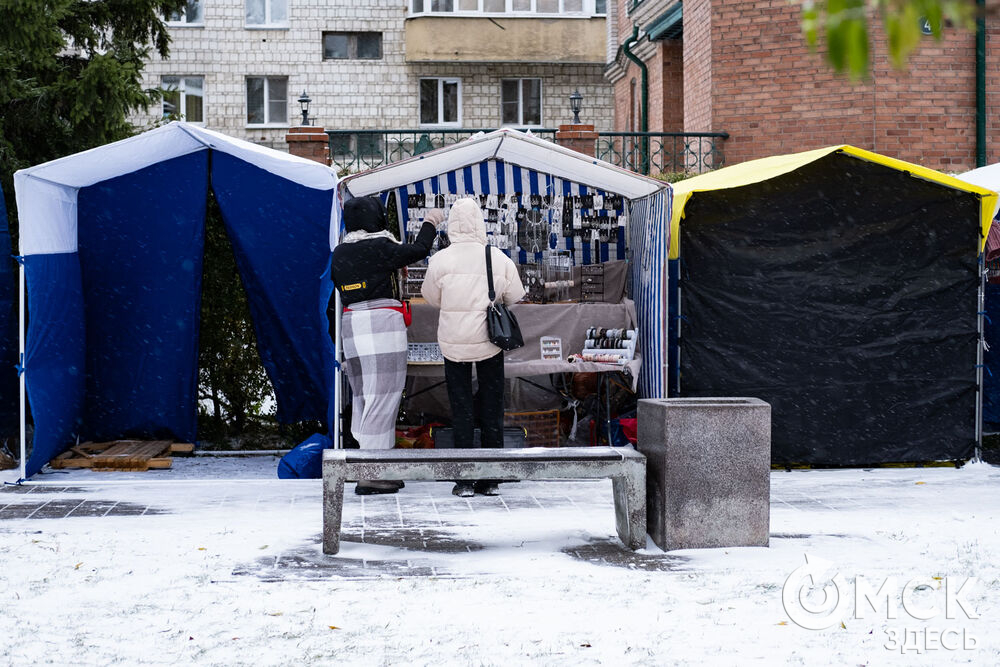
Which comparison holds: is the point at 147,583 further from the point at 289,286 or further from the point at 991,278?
the point at 991,278

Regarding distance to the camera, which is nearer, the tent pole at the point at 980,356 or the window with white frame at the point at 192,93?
the tent pole at the point at 980,356

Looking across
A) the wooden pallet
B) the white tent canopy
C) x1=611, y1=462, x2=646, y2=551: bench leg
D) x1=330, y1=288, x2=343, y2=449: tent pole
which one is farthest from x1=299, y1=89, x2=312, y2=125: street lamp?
x1=611, y1=462, x2=646, y2=551: bench leg

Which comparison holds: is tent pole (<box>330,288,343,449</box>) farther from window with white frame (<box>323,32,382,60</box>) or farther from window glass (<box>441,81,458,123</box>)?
window with white frame (<box>323,32,382,60</box>)

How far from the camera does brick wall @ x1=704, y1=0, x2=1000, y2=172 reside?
14922 mm

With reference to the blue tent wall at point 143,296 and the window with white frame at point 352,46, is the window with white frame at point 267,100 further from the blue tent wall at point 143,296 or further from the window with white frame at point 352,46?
the blue tent wall at point 143,296

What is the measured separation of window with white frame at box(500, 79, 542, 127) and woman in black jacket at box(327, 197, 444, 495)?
20694mm

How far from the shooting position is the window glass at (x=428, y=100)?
2803 cm

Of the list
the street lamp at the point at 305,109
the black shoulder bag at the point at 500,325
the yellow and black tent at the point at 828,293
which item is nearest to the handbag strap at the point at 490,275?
the black shoulder bag at the point at 500,325

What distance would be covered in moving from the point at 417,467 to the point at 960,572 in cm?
273

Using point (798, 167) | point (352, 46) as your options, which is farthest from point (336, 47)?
point (798, 167)

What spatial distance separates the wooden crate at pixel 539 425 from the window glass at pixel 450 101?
61.4ft

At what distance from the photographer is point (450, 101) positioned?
2816 centimetres

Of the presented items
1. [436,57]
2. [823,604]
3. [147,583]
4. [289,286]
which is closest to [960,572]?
[823,604]

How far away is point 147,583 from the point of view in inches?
225
